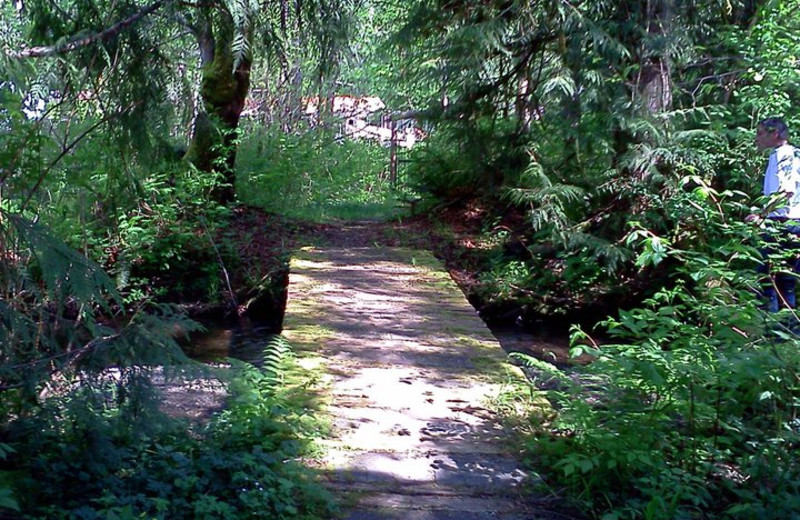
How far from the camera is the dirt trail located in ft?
10.7

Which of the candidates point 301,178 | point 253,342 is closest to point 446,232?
point 301,178

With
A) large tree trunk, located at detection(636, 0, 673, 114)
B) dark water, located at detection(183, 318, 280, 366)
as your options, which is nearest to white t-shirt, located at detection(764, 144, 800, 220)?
large tree trunk, located at detection(636, 0, 673, 114)

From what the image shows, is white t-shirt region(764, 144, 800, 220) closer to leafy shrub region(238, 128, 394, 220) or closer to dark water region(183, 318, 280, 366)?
dark water region(183, 318, 280, 366)

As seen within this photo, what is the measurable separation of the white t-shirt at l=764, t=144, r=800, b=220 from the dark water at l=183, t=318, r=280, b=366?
15.9ft

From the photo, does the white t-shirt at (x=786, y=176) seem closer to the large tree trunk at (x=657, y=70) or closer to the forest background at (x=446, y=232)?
the forest background at (x=446, y=232)

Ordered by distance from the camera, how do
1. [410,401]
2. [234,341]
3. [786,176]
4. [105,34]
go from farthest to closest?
[234,341] < [786,176] < [105,34] < [410,401]

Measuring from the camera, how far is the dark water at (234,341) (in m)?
8.13

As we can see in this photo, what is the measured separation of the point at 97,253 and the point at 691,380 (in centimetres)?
781

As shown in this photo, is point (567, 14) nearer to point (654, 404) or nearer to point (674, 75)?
point (674, 75)

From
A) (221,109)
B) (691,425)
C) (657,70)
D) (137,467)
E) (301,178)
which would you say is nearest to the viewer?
(137,467)

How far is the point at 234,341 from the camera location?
888cm

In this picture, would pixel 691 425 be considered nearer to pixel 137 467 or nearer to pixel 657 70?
pixel 137 467

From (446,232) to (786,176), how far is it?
21.2ft

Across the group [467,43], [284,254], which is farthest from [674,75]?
[284,254]
